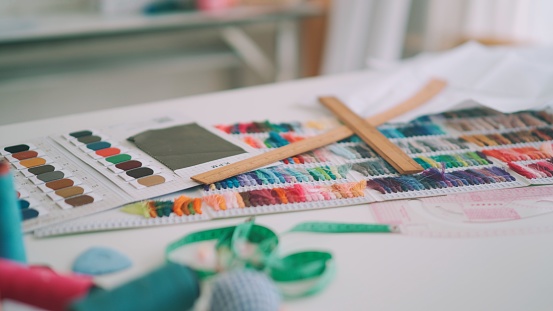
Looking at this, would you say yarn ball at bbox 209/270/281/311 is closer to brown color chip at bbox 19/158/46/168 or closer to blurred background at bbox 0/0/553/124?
brown color chip at bbox 19/158/46/168

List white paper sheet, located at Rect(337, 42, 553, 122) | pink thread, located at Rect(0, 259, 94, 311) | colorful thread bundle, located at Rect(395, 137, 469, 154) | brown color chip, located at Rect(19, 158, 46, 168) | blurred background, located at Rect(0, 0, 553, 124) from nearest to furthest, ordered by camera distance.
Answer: pink thread, located at Rect(0, 259, 94, 311) → brown color chip, located at Rect(19, 158, 46, 168) → colorful thread bundle, located at Rect(395, 137, 469, 154) → white paper sheet, located at Rect(337, 42, 553, 122) → blurred background, located at Rect(0, 0, 553, 124)

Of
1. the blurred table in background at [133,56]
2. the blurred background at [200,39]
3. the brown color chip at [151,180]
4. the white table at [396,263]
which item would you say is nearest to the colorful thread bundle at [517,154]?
the white table at [396,263]

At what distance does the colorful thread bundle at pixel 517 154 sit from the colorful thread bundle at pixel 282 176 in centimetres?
23

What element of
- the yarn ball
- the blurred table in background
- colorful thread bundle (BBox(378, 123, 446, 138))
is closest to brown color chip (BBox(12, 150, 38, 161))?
the yarn ball

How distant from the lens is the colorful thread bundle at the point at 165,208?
2.23 ft

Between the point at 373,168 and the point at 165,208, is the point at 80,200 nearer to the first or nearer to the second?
the point at 165,208

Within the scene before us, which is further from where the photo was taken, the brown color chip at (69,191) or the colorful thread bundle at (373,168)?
the colorful thread bundle at (373,168)

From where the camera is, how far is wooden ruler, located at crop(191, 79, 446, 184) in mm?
768

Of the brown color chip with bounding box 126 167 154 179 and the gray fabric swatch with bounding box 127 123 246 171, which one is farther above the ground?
the gray fabric swatch with bounding box 127 123 246 171

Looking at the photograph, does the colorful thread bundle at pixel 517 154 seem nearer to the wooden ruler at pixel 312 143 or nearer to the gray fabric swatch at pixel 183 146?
the wooden ruler at pixel 312 143

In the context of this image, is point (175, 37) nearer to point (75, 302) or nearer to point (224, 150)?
point (224, 150)

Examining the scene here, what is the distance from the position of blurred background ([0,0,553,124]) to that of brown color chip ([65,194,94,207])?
125 centimetres

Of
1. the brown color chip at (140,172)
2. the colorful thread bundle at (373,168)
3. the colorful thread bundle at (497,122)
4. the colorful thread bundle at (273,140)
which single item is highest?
the colorful thread bundle at (497,122)

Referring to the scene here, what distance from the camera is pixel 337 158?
852mm
